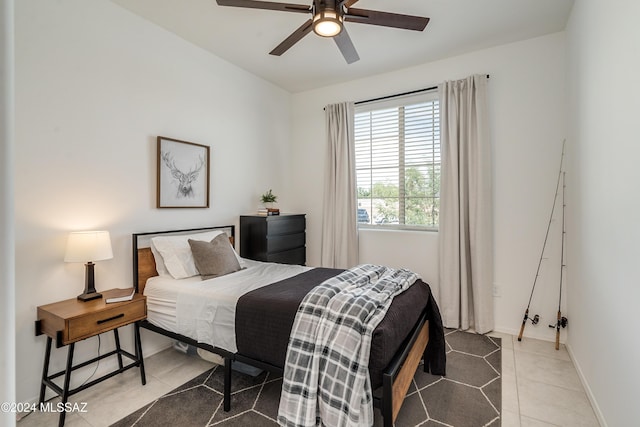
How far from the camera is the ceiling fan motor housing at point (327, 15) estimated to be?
6.21 ft

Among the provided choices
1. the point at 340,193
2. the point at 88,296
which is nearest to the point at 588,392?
the point at 340,193

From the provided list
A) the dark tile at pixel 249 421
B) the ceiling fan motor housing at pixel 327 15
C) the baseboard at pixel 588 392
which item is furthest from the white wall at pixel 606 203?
the dark tile at pixel 249 421

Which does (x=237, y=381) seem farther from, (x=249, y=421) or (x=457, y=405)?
(x=457, y=405)

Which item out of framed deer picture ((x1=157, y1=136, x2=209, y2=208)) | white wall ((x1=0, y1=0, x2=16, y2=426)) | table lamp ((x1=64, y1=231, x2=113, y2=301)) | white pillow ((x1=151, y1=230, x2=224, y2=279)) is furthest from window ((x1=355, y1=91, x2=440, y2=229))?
white wall ((x1=0, y1=0, x2=16, y2=426))

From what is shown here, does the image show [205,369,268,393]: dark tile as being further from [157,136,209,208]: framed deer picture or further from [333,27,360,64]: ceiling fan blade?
[333,27,360,64]: ceiling fan blade

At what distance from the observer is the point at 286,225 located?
394 cm

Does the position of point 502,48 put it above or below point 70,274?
above


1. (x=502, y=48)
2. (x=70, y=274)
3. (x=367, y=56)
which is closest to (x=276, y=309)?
(x=70, y=274)

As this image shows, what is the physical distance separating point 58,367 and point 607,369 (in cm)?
362

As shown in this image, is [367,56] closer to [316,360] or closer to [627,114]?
[627,114]

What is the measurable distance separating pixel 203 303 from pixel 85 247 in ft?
2.92

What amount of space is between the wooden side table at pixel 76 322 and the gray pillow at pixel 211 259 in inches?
19.9

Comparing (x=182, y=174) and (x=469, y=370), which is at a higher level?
(x=182, y=174)

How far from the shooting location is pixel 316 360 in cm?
161
